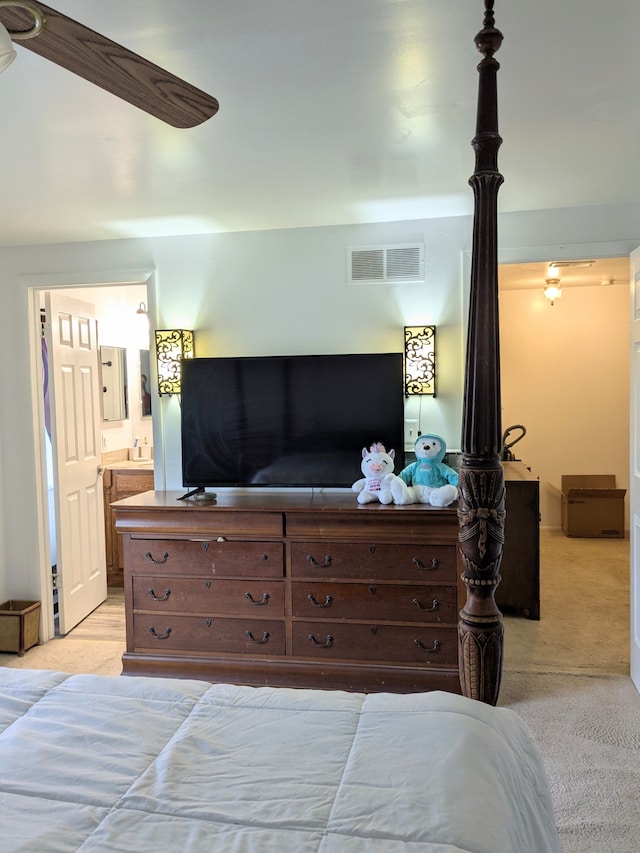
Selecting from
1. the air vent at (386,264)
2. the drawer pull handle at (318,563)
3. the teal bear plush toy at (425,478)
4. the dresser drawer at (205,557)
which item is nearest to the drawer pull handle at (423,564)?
the teal bear plush toy at (425,478)

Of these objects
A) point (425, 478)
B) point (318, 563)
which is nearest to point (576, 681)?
point (425, 478)

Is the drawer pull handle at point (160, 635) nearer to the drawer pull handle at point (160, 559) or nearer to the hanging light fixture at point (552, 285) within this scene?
the drawer pull handle at point (160, 559)

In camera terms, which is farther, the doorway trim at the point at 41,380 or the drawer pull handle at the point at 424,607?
the doorway trim at the point at 41,380

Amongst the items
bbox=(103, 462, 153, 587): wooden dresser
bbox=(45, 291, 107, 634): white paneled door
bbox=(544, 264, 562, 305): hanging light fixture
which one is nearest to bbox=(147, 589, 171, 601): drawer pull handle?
bbox=(45, 291, 107, 634): white paneled door

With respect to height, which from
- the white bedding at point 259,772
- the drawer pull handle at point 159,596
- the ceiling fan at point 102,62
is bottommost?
the drawer pull handle at point 159,596

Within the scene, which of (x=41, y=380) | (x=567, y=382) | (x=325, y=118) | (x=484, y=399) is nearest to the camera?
(x=484, y=399)

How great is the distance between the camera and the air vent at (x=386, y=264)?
3.46 metres

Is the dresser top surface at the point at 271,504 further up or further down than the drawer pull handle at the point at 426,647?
further up

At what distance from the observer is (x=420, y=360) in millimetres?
3402

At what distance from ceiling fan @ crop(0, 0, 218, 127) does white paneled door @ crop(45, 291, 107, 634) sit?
2890 mm

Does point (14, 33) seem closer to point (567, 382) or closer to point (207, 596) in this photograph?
point (207, 596)

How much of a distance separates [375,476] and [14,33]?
2.44 meters

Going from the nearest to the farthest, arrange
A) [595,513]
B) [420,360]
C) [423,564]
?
[423,564] < [420,360] < [595,513]

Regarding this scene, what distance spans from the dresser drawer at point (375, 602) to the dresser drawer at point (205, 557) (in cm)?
19
